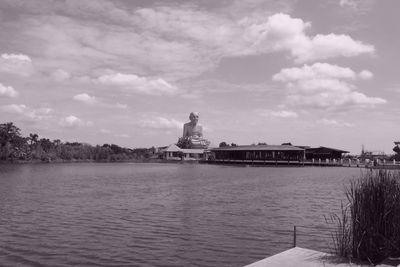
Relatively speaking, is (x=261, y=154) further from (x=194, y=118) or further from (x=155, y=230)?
(x=155, y=230)

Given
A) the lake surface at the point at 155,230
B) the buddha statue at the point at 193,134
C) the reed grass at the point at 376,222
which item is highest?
the buddha statue at the point at 193,134

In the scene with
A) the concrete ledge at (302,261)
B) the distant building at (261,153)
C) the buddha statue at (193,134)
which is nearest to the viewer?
the concrete ledge at (302,261)

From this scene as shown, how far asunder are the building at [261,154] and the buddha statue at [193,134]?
4271 centimetres

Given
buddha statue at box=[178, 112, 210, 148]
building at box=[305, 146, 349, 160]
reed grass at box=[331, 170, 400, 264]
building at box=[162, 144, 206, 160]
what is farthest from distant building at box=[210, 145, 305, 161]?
reed grass at box=[331, 170, 400, 264]

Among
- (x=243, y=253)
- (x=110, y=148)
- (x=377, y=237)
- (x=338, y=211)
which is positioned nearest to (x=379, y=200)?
(x=377, y=237)

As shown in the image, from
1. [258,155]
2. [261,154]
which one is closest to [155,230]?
[261,154]

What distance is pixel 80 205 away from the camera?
28.8 meters

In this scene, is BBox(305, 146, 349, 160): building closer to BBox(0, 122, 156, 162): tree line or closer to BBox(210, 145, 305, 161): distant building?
BBox(210, 145, 305, 161): distant building

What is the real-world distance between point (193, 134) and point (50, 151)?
67404 mm

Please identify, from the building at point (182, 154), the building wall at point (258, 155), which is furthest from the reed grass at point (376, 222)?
the building at point (182, 154)

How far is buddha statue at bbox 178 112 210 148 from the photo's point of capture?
18400cm

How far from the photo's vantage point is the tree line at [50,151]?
12344cm

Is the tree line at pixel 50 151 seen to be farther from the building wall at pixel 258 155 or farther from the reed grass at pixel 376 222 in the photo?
the reed grass at pixel 376 222

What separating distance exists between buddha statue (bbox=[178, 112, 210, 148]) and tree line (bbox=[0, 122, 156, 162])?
2012cm
